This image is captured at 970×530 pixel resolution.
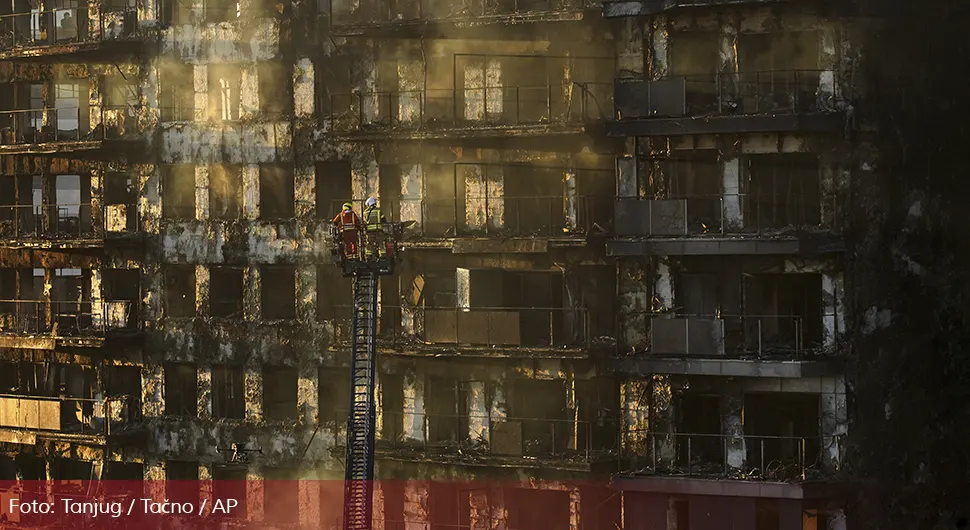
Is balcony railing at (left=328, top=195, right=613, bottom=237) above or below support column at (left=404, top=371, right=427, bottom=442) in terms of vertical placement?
above

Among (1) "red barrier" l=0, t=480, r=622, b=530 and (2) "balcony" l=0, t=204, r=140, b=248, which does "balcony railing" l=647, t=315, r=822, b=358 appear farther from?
(2) "balcony" l=0, t=204, r=140, b=248

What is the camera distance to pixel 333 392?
46281mm

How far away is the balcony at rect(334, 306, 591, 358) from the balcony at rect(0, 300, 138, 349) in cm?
868

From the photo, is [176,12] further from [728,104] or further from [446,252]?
[728,104]

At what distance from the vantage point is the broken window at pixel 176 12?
48.1 metres

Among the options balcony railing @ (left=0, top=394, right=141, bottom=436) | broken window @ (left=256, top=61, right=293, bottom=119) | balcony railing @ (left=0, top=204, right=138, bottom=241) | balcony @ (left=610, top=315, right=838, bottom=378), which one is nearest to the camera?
balcony @ (left=610, top=315, right=838, bottom=378)

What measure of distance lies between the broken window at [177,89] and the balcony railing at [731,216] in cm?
1549

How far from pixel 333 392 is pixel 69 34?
15.2 meters

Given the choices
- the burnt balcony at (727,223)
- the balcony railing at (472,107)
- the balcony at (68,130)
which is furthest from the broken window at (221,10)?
the burnt balcony at (727,223)

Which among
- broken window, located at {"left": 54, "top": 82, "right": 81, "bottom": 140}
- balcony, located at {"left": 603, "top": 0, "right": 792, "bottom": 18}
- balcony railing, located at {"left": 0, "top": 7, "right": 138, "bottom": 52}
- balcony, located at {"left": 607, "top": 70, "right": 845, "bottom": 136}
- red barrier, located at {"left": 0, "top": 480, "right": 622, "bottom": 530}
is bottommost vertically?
red barrier, located at {"left": 0, "top": 480, "right": 622, "bottom": 530}

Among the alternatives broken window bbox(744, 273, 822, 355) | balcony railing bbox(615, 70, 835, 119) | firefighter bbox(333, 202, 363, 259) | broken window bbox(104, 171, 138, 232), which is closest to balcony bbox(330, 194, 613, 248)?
balcony railing bbox(615, 70, 835, 119)

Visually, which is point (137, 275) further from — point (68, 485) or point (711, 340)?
point (711, 340)

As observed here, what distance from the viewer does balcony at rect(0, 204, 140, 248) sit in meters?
48.2

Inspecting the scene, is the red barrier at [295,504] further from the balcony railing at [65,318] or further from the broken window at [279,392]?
the balcony railing at [65,318]
